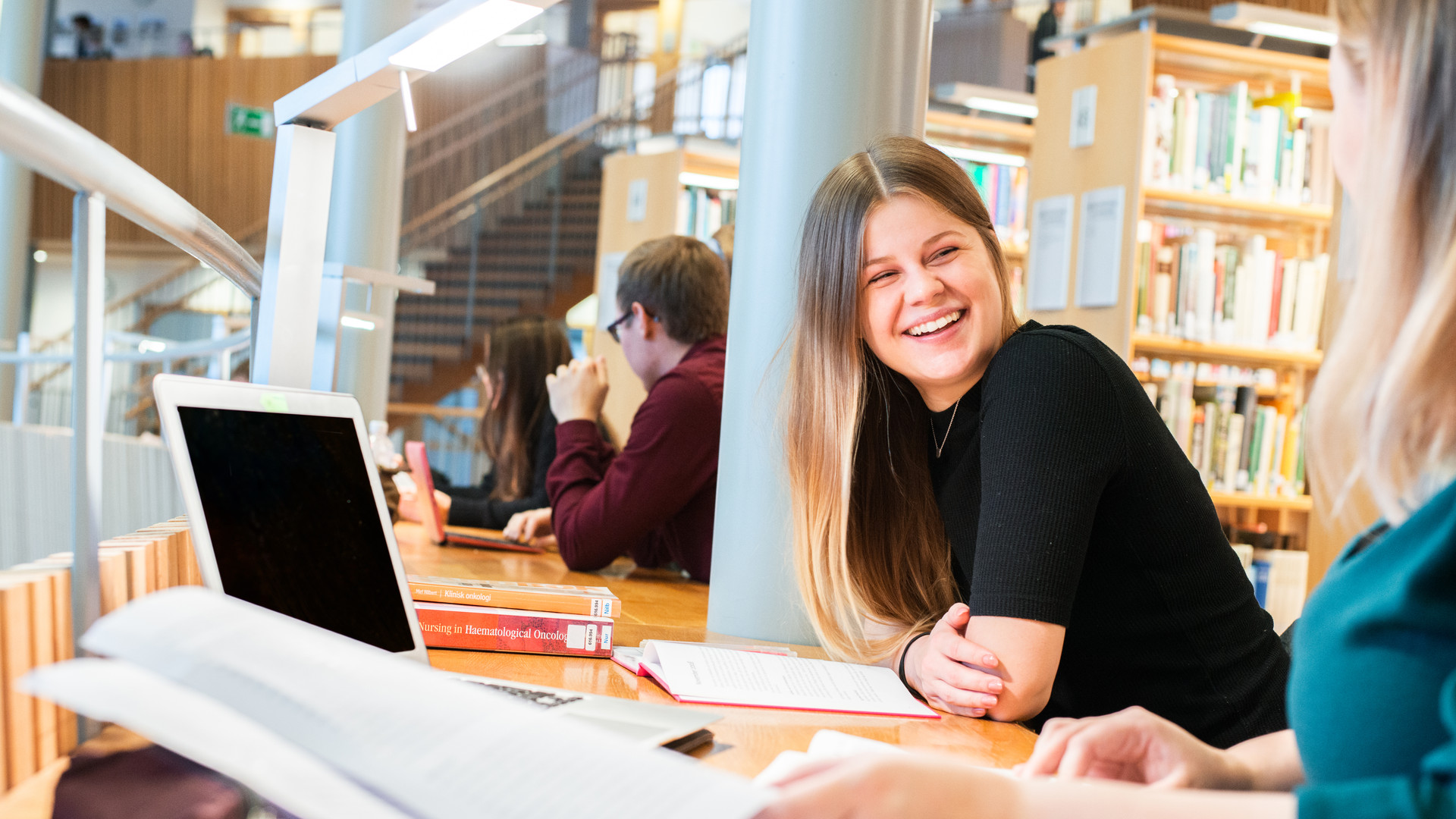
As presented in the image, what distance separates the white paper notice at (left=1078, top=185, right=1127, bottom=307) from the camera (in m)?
3.88

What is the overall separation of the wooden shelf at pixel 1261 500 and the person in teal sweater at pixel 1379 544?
140 inches

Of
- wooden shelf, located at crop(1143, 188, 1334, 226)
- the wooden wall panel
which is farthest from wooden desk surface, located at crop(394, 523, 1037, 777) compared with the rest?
the wooden wall panel

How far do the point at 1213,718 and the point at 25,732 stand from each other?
3.73ft

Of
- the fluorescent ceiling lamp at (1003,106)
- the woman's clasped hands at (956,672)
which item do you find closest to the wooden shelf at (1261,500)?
the fluorescent ceiling lamp at (1003,106)

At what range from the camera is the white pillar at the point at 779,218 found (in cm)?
166

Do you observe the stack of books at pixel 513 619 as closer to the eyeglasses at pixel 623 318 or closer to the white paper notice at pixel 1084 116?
the eyeglasses at pixel 623 318


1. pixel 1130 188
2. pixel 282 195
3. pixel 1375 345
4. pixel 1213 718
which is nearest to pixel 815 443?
pixel 1213 718

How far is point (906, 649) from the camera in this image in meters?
1.39

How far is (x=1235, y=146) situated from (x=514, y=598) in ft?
11.5

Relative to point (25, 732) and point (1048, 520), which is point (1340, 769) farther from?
point (25, 732)

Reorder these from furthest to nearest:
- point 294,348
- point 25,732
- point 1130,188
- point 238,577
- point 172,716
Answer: point 1130,188 < point 294,348 < point 238,577 < point 25,732 < point 172,716

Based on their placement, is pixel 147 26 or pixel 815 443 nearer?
pixel 815 443

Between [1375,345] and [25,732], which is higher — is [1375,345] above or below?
above

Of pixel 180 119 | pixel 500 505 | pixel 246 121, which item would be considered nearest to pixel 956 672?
pixel 500 505
